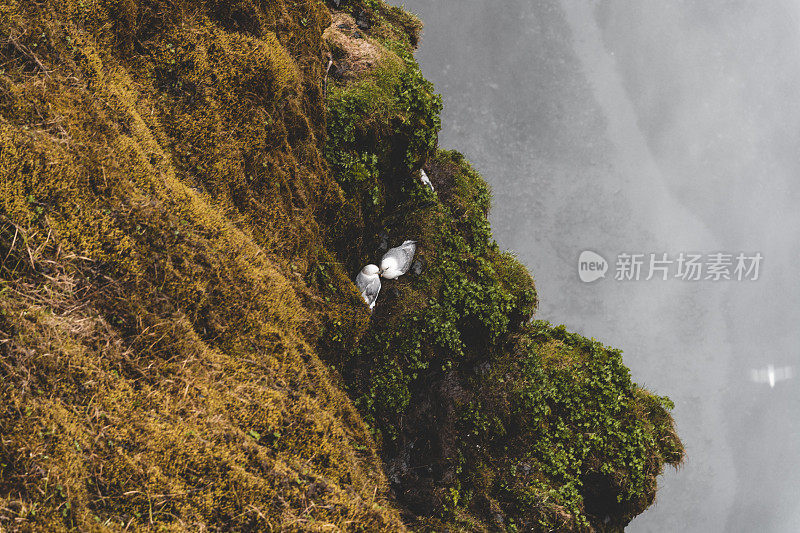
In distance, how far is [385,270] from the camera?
848 centimetres

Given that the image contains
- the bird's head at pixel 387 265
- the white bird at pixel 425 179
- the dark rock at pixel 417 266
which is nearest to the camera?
the bird's head at pixel 387 265

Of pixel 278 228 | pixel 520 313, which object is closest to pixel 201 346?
pixel 278 228

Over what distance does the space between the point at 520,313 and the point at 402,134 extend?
3881 millimetres

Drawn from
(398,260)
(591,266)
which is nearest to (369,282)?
(398,260)

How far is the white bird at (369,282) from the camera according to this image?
809cm

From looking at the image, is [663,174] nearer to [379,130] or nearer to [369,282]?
[379,130]

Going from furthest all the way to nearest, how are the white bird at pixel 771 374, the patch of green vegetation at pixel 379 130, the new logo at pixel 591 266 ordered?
the white bird at pixel 771 374 < the new logo at pixel 591 266 < the patch of green vegetation at pixel 379 130

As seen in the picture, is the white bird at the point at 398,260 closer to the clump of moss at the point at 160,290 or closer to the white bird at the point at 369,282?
the white bird at the point at 369,282

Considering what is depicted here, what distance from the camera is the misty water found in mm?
17859

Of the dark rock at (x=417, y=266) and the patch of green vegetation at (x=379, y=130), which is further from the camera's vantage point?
the dark rock at (x=417, y=266)

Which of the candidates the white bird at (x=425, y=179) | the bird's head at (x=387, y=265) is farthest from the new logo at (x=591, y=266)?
the bird's head at (x=387, y=265)

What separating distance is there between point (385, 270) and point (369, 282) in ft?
1.47

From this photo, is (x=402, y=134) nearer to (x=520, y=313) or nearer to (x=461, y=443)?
(x=520, y=313)

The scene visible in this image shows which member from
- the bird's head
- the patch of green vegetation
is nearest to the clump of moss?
the patch of green vegetation
